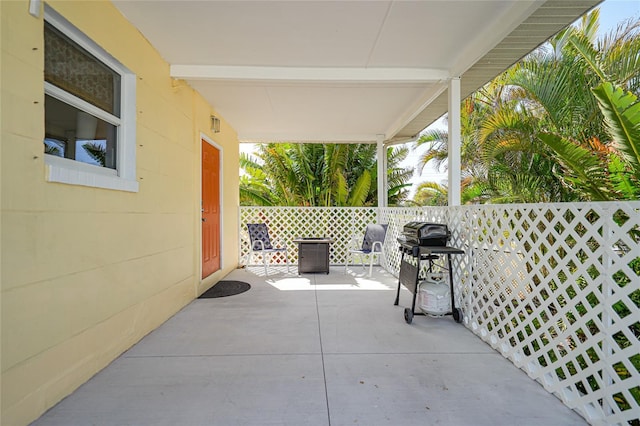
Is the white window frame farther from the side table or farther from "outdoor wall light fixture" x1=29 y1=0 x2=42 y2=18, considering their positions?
the side table

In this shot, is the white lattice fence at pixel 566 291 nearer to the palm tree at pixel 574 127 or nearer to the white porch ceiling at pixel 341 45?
the palm tree at pixel 574 127

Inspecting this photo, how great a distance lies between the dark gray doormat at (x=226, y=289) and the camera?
4328mm

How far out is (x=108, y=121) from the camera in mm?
2566

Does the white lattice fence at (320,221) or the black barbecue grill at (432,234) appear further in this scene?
the white lattice fence at (320,221)

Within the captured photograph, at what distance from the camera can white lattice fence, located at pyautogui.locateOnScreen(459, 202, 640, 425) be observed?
1.58 metres

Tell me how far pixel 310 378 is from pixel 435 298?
160 cm

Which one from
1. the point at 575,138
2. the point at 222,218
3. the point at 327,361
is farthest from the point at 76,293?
the point at 575,138

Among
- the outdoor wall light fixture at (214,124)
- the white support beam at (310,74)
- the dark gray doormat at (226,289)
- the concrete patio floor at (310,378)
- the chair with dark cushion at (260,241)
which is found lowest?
the concrete patio floor at (310,378)

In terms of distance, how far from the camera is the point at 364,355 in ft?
8.09

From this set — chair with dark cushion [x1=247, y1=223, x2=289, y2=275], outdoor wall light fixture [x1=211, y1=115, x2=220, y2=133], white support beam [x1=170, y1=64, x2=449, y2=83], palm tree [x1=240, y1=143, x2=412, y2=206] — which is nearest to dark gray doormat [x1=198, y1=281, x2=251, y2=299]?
chair with dark cushion [x1=247, y1=223, x2=289, y2=275]

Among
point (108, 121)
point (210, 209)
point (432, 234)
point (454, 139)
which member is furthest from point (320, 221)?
point (108, 121)

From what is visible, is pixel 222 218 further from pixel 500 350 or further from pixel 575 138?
pixel 575 138

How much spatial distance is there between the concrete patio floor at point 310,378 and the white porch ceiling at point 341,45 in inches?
108

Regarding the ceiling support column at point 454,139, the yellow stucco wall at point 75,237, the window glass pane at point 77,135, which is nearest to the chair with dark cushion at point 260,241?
the yellow stucco wall at point 75,237
